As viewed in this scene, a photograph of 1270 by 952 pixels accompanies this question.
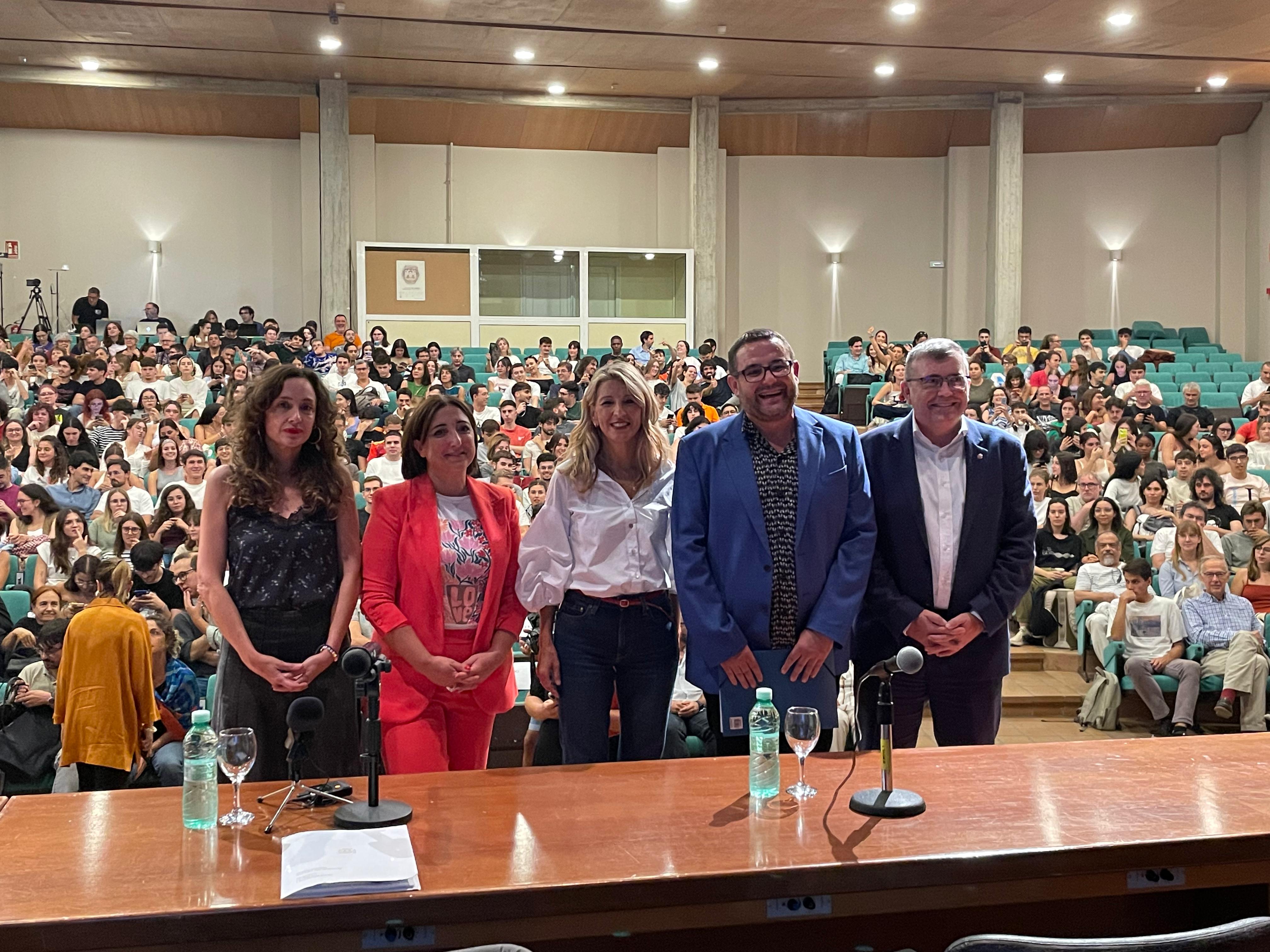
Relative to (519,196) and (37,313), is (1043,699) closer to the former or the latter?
(519,196)

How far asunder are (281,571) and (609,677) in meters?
0.78

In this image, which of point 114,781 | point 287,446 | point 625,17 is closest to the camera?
point 287,446

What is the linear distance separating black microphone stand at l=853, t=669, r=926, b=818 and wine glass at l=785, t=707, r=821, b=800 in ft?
0.30

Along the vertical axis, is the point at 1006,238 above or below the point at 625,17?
below

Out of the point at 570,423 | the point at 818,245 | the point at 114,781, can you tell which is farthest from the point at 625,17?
the point at 114,781

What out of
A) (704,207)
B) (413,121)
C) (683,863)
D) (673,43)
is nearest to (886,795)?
(683,863)

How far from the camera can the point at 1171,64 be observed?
13484mm

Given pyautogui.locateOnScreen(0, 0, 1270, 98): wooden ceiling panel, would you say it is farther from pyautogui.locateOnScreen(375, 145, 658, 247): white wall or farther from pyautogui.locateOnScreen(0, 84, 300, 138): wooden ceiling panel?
pyautogui.locateOnScreen(375, 145, 658, 247): white wall

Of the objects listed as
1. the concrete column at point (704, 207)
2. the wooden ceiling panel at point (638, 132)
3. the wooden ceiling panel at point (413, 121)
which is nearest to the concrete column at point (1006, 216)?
the concrete column at point (704, 207)

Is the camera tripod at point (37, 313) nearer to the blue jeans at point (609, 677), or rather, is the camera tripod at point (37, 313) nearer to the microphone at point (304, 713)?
the blue jeans at point (609, 677)

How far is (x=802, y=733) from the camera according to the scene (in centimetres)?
216

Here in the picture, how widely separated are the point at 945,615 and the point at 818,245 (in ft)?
47.0

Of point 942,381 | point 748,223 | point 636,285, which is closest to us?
point 942,381

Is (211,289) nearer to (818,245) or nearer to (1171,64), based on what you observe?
(818,245)
